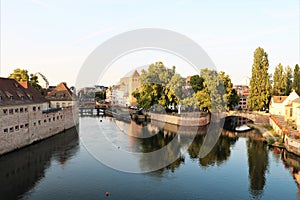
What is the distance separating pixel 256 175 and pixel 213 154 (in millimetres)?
12052

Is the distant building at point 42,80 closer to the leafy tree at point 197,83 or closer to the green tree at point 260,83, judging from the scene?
the leafy tree at point 197,83

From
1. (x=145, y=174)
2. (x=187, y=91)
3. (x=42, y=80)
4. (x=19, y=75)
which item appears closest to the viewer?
(x=145, y=174)

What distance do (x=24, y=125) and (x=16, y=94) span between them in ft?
20.4

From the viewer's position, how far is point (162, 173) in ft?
121

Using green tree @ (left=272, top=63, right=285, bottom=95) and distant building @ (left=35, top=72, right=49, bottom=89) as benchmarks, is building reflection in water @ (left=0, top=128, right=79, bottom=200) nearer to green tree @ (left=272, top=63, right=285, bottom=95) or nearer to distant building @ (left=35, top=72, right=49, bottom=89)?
distant building @ (left=35, top=72, right=49, bottom=89)

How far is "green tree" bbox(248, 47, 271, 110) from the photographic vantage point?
84.0 metres

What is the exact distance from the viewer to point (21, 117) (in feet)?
155

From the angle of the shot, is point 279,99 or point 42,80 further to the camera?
point 42,80

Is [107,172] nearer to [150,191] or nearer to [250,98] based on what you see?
[150,191]

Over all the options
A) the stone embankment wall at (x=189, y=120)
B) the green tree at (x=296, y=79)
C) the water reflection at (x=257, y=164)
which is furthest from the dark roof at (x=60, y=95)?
the green tree at (x=296, y=79)

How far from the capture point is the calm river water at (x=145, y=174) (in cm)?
3002

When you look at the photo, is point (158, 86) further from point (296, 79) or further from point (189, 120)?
point (296, 79)

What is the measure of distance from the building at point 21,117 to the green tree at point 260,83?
6065cm

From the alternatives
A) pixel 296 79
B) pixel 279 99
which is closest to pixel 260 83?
pixel 279 99
